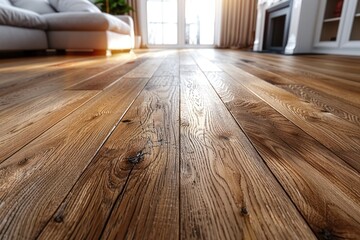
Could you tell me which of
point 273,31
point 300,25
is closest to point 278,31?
point 273,31

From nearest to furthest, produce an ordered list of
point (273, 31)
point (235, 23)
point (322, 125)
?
1. point (322, 125)
2. point (273, 31)
3. point (235, 23)

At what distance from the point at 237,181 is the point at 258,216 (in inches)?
2.6

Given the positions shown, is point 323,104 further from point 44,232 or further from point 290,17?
point 290,17

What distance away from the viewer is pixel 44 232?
0.79ft

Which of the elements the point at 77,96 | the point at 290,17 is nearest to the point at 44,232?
the point at 77,96

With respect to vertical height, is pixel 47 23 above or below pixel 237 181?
above

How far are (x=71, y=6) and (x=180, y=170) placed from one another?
11.4 feet

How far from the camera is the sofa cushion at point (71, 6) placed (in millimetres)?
3095

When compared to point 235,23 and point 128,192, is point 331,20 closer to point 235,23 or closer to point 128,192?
point 235,23

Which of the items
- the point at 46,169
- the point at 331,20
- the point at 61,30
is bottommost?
the point at 46,169

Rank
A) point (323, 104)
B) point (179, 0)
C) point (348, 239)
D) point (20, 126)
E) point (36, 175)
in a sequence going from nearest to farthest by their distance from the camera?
point (348, 239) < point (36, 175) < point (20, 126) < point (323, 104) < point (179, 0)

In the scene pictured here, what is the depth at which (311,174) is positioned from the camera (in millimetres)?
341

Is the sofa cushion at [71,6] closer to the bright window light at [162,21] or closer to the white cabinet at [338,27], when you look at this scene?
the bright window light at [162,21]

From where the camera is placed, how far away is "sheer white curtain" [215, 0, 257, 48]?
15.8ft
